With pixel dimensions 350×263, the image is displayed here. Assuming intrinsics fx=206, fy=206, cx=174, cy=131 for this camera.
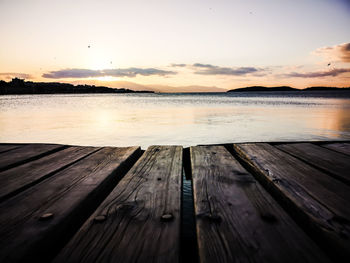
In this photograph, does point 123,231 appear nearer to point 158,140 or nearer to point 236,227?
point 236,227

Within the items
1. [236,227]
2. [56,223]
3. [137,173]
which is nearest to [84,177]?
[137,173]

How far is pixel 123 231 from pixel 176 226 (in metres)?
0.27

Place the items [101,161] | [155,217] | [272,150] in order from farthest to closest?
[272,150]
[101,161]
[155,217]

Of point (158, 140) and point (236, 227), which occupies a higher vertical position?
point (236, 227)

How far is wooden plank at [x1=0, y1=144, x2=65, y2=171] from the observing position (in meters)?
2.28

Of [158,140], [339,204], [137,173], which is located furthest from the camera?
[158,140]

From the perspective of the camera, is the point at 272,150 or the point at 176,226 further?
the point at 272,150

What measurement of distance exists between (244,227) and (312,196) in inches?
25.6

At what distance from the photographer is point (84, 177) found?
1.78 m

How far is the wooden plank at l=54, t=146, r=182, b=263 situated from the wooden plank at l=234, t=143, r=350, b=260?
0.71 m

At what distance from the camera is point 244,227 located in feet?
3.46

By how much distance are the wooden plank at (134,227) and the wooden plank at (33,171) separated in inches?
30.8

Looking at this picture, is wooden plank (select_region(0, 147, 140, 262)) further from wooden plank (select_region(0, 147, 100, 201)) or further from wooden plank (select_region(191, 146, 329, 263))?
wooden plank (select_region(191, 146, 329, 263))

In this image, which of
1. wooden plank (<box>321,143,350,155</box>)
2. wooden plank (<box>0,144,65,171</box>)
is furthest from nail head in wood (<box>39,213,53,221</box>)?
wooden plank (<box>321,143,350,155</box>)
